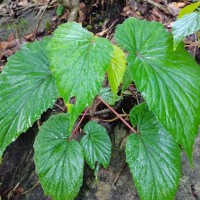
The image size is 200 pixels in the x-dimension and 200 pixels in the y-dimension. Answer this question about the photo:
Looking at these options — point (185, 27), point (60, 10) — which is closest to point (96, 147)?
point (185, 27)

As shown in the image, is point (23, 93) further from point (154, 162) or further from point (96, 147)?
point (154, 162)

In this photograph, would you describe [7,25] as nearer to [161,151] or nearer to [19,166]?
[19,166]

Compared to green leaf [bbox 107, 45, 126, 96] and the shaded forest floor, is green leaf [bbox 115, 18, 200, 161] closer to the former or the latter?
green leaf [bbox 107, 45, 126, 96]

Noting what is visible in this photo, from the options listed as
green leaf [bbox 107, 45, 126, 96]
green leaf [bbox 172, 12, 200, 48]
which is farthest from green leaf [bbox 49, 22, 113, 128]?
green leaf [bbox 172, 12, 200, 48]

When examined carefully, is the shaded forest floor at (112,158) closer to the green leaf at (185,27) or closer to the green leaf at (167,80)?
the green leaf at (167,80)

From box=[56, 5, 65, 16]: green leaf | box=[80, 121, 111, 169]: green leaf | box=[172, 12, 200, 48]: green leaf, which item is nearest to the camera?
box=[172, 12, 200, 48]: green leaf
